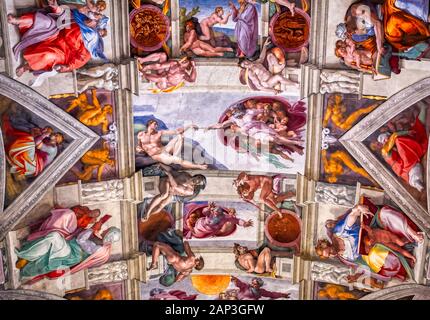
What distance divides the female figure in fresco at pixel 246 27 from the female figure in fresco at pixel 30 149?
3935 millimetres

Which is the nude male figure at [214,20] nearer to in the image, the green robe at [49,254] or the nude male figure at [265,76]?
the nude male figure at [265,76]

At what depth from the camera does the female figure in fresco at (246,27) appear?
17469mm

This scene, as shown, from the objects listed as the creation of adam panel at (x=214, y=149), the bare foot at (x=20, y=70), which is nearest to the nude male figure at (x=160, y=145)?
→ the creation of adam panel at (x=214, y=149)

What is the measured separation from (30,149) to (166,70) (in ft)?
10.0

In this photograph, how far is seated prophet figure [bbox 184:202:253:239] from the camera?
19906mm

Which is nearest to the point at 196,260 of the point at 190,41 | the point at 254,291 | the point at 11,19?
the point at 254,291

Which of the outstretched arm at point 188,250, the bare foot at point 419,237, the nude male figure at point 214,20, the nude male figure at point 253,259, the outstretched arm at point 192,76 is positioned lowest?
the nude male figure at point 253,259

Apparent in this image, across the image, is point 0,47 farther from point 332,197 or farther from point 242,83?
point 332,197

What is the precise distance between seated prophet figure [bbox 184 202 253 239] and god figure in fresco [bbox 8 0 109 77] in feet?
14.0

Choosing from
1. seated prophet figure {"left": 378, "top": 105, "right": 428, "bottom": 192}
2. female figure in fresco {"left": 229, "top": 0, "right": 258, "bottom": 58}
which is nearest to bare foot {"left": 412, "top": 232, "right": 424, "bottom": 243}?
seated prophet figure {"left": 378, "top": 105, "right": 428, "bottom": 192}

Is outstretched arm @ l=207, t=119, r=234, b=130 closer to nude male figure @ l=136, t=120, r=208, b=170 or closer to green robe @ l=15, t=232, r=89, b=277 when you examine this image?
nude male figure @ l=136, t=120, r=208, b=170

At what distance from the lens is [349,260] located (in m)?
19.5

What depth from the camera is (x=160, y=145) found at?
19.0 metres

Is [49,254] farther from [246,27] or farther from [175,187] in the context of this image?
[246,27]
